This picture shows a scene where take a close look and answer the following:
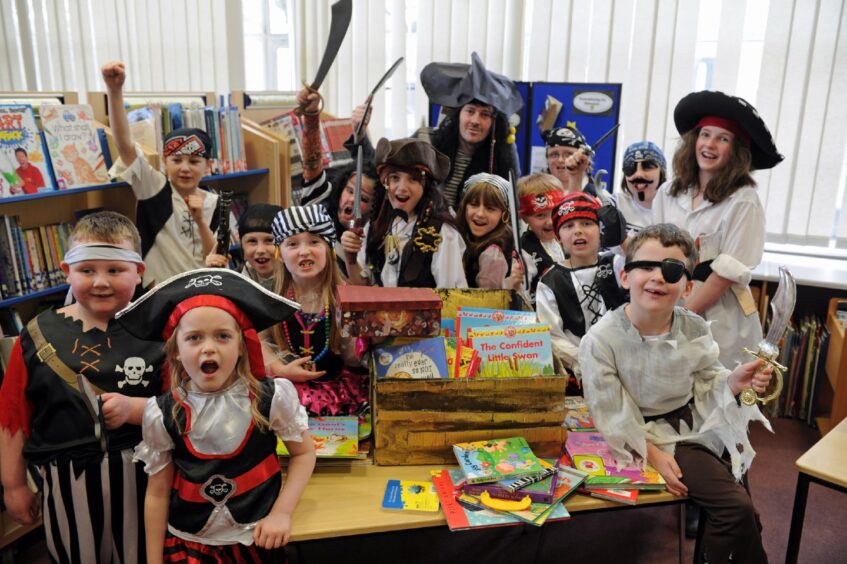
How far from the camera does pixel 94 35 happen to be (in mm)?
5566

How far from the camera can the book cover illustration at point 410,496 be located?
1.57m

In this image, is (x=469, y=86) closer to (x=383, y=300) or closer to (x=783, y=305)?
(x=383, y=300)

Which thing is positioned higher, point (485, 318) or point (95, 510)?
point (485, 318)

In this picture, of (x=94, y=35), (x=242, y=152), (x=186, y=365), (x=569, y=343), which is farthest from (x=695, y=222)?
(x=94, y=35)

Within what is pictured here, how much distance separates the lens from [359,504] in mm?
1586

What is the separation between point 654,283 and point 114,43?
5.28 m

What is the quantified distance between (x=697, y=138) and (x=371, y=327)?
154cm

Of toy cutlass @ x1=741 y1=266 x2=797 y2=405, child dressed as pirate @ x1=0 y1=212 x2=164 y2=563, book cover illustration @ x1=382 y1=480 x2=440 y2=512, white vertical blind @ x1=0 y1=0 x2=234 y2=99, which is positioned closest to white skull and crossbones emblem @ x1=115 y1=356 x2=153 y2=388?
child dressed as pirate @ x1=0 y1=212 x2=164 y2=563

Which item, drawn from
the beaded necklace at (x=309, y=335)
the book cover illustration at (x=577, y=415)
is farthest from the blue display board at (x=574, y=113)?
the beaded necklace at (x=309, y=335)

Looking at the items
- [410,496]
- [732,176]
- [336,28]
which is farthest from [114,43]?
[410,496]

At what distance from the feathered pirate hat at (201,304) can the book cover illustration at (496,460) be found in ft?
1.87

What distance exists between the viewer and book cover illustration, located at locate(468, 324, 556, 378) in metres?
1.80

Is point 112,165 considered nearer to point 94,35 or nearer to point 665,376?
point 665,376

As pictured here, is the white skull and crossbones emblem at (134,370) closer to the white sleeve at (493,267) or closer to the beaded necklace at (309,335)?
the beaded necklace at (309,335)
